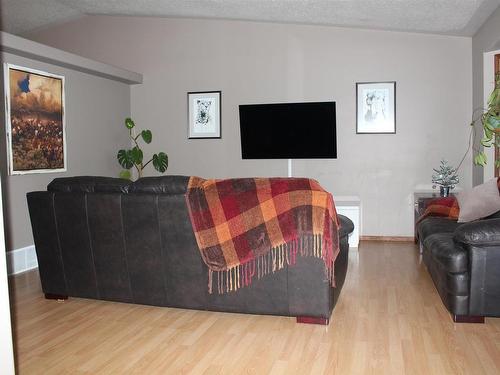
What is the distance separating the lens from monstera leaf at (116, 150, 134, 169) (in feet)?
21.1

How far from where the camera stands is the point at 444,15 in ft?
16.3

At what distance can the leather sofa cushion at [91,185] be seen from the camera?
10.5 ft

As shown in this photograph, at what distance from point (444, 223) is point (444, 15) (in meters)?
2.32

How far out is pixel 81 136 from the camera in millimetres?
5816

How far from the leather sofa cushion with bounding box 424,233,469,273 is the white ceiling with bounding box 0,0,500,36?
2.59 m

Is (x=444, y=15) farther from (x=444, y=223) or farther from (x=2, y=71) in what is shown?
(x=2, y=71)

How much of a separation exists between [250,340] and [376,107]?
161 inches

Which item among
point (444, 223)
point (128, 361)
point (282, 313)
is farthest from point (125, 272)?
point (444, 223)

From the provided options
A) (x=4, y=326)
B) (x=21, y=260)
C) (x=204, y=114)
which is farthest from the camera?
(x=204, y=114)

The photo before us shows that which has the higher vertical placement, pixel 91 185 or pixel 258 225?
pixel 91 185

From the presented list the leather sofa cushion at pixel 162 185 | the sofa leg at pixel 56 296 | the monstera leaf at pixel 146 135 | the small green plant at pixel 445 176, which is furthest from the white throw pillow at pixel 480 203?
the monstera leaf at pixel 146 135

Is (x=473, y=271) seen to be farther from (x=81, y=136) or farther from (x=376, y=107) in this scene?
(x=81, y=136)

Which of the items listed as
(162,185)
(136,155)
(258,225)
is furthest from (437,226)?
(136,155)

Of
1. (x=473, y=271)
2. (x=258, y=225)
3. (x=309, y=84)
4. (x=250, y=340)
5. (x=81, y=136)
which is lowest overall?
(x=250, y=340)
